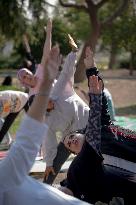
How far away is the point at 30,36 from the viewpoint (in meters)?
25.6

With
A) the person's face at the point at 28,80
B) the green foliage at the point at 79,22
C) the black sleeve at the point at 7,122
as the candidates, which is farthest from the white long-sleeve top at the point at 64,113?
the green foliage at the point at 79,22

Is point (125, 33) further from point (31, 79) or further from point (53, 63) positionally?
point (53, 63)

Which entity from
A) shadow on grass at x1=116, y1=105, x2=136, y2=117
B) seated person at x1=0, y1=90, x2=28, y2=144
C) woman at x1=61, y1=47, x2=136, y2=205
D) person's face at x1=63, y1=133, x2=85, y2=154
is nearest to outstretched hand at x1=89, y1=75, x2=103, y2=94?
woman at x1=61, y1=47, x2=136, y2=205

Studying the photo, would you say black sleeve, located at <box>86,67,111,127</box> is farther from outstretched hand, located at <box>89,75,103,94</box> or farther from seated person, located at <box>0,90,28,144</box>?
seated person, located at <box>0,90,28,144</box>

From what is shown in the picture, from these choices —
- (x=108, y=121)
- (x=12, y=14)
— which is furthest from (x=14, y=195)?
(x=12, y=14)

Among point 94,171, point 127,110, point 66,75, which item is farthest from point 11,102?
Result: point 127,110

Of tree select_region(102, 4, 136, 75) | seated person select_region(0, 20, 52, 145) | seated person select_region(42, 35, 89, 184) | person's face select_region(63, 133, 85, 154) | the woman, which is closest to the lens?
the woman

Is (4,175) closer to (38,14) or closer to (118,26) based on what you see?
(38,14)

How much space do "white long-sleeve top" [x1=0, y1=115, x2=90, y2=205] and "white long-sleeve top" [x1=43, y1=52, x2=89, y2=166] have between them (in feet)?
11.0

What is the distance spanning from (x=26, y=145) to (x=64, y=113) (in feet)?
11.3

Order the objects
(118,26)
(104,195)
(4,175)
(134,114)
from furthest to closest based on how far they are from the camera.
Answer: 1. (118,26)
2. (134,114)
3. (104,195)
4. (4,175)

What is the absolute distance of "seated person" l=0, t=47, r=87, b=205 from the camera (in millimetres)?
2527

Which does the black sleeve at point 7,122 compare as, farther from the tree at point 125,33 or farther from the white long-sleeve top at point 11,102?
the tree at point 125,33

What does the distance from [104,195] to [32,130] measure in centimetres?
203
